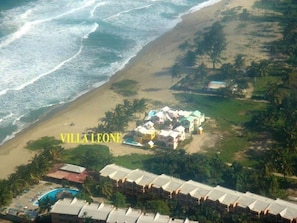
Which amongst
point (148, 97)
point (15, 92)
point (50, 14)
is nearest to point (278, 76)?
point (148, 97)

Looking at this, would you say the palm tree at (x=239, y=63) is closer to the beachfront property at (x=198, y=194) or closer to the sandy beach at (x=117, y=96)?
the sandy beach at (x=117, y=96)

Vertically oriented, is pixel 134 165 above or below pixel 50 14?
below

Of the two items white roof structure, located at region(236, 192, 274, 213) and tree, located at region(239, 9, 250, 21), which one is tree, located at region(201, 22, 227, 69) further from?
white roof structure, located at region(236, 192, 274, 213)

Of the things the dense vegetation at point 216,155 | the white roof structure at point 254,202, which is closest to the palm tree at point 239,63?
the dense vegetation at point 216,155

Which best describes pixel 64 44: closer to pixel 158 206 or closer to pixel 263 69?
pixel 263 69

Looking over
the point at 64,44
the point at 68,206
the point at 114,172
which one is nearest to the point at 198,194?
the point at 114,172

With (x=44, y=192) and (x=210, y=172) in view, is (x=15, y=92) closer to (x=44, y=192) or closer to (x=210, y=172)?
(x=44, y=192)

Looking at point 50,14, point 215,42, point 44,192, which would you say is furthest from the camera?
point 50,14

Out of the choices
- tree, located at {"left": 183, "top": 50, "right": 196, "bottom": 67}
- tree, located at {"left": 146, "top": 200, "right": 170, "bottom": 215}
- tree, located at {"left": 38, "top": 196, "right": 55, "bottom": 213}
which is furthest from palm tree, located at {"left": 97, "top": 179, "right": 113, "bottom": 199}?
tree, located at {"left": 183, "top": 50, "right": 196, "bottom": 67}
